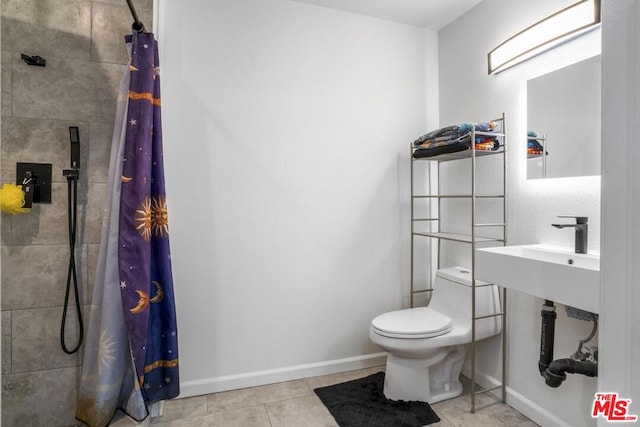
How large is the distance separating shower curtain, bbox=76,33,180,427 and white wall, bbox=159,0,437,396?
0.31 m

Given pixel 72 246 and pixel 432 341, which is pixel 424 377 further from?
pixel 72 246

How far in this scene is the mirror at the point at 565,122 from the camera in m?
1.59

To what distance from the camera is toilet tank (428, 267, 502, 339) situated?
2002 mm

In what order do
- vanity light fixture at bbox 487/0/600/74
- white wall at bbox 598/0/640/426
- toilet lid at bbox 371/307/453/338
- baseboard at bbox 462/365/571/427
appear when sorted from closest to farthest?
white wall at bbox 598/0/640/426, vanity light fixture at bbox 487/0/600/74, baseboard at bbox 462/365/571/427, toilet lid at bbox 371/307/453/338

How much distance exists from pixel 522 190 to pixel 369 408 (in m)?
1.53

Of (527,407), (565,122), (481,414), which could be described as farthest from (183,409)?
(565,122)

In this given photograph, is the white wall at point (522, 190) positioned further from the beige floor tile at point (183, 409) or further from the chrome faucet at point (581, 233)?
the beige floor tile at point (183, 409)

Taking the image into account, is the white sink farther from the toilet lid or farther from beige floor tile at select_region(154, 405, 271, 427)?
beige floor tile at select_region(154, 405, 271, 427)

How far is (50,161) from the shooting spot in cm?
168

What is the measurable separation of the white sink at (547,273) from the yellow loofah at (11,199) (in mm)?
2287

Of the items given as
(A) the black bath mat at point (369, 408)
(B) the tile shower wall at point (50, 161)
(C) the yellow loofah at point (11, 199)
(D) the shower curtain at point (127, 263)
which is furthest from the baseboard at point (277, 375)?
(C) the yellow loofah at point (11, 199)

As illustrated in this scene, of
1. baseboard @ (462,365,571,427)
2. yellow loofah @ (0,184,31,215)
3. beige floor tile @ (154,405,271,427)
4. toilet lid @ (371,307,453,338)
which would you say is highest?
yellow loofah @ (0,184,31,215)

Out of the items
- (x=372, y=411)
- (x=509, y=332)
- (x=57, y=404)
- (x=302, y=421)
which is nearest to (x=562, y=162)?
(x=509, y=332)

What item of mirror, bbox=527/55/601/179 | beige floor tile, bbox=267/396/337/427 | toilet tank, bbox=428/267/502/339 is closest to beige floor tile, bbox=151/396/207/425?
beige floor tile, bbox=267/396/337/427
